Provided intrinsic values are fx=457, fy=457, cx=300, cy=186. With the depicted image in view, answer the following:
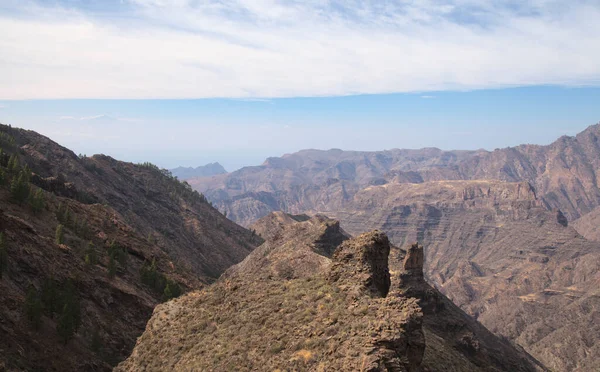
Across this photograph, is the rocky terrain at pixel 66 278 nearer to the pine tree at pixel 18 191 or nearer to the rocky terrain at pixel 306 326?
the pine tree at pixel 18 191

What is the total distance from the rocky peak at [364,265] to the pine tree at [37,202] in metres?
44.8

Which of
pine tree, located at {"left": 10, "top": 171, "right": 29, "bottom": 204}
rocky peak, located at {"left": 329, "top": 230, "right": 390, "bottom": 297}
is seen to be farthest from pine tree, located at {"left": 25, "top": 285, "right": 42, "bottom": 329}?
pine tree, located at {"left": 10, "top": 171, "right": 29, "bottom": 204}

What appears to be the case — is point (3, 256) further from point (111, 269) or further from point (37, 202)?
point (37, 202)

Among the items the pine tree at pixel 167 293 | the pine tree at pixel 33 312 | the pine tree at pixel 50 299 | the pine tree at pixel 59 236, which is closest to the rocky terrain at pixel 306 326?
the pine tree at pixel 33 312

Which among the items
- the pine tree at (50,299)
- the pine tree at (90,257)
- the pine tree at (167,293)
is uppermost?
the pine tree at (90,257)

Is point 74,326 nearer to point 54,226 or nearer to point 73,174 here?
point 54,226

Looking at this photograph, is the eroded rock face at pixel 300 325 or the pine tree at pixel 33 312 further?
the pine tree at pixel 33 312

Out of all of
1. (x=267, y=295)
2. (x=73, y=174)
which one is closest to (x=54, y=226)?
(x=267, y=295)

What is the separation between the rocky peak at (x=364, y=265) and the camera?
98.7 feet

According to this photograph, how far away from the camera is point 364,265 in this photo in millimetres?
31469

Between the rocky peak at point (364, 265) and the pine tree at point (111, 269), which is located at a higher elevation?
the rocky peak at point (364, 265)

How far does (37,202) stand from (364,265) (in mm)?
48165

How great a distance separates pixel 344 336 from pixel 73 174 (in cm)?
11824

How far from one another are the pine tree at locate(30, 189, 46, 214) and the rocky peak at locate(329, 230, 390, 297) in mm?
44793
